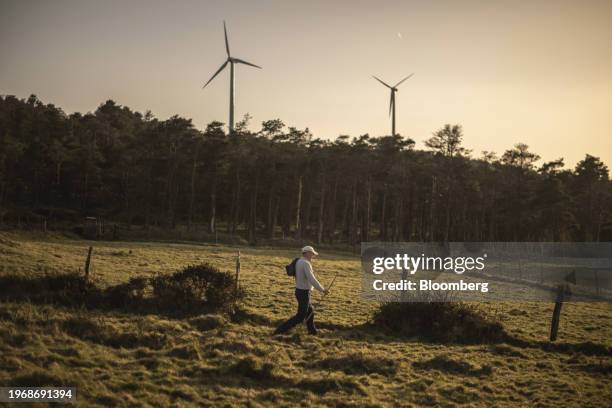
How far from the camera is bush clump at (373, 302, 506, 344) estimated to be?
16.9m

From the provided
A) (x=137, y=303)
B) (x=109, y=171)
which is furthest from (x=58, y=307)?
(x=109, y=171)

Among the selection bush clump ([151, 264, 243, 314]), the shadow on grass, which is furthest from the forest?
the shadow on grass

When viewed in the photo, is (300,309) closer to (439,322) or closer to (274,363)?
(274,363)

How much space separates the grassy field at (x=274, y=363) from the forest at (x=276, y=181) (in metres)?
53.1

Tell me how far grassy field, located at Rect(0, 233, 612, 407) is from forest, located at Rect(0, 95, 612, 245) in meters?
53.1

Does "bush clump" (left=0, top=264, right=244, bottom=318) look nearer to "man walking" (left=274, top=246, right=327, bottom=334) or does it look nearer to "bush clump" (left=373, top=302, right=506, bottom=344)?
"man walking" (left=274, top=246, right=327, bottom=334)

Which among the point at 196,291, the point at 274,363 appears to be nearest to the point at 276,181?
the point at 196,291

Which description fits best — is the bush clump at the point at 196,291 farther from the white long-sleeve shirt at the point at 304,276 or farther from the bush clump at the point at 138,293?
the white long-sleeve shirt at the point at 304,276

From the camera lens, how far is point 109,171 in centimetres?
8219

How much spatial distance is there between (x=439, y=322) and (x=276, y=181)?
5885 centimetres

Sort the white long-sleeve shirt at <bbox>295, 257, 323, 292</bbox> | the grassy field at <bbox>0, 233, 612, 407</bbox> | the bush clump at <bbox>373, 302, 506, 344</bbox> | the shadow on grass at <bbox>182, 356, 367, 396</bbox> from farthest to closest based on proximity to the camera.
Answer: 1. the bush clump at <bbox>373, 302, 506, 344</bbox>
2. the white long-sleeve shirt at <bbox>295, 257, 323, 292</bbox>
3. the shadow on grass at <bbox>182, 356, 367, 396</bbox>
4. the grassy field at <bbox>0, 233, 612, 407</bbox>

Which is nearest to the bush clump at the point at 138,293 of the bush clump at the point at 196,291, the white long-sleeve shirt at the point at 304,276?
the bush clump at the point at 196,291

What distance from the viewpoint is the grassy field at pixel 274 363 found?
1013cm

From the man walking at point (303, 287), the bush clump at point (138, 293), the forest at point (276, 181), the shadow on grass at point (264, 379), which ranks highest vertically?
the forest at point (276, 181)
